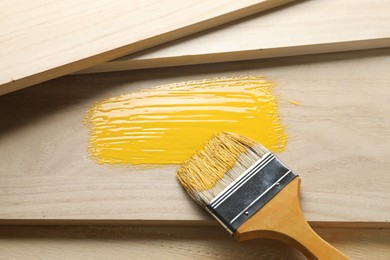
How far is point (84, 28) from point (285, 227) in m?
0.68

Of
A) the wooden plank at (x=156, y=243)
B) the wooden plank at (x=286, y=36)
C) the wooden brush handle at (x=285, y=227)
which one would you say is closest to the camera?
the wooden brush handle at (x=285, y=227)

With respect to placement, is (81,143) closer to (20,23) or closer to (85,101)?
(85,101)

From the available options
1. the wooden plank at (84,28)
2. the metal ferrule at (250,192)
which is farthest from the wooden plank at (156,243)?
the wooden plank at (84,28)

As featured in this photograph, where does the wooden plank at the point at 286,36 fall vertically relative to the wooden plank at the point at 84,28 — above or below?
below

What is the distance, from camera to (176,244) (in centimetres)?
120

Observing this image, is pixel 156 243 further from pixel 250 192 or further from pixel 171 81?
pixel 171 81

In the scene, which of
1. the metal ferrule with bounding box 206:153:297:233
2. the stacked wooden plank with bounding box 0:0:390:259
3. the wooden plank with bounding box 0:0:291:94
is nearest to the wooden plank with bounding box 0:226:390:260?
the stacked wooden plank with bounding box 0:0:390:259

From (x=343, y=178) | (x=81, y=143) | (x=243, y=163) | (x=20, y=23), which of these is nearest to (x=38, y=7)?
(x=20, y=23)

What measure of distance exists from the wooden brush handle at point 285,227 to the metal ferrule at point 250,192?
1 cm

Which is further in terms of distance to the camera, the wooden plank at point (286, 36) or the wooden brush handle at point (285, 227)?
the wooden plank at point (286, 36)

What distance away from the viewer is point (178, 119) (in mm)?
1271

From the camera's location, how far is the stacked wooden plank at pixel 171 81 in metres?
1.18

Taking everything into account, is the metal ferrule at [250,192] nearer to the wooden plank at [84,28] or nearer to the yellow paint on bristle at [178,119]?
the yellow paint on bristle at [178,119]

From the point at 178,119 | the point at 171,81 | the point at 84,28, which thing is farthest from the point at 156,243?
the point at 84,28
